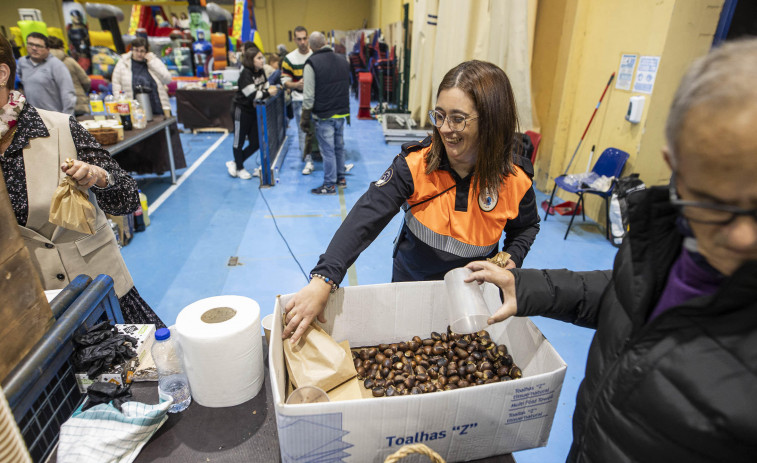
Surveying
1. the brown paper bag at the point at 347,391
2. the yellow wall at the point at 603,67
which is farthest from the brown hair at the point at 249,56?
the brown paper bag at the point at 347,391

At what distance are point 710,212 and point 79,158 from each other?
2.00m

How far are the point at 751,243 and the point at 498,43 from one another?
16.5ft

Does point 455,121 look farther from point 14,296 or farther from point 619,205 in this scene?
point 619,205

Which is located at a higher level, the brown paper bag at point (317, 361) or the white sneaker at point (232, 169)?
the brown paper bag at point (317, 361)

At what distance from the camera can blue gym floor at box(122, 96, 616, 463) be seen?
3047mm

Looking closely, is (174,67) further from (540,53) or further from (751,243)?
(751,243)

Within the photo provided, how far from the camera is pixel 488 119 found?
4.50 feet

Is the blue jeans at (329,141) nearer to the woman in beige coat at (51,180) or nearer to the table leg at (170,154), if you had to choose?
the table leg at (170,154)

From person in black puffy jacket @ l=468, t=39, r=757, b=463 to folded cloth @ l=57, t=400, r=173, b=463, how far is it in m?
1.01

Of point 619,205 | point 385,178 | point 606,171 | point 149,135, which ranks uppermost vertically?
point 385,178

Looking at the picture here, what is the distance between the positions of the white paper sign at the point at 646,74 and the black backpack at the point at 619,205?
86cm

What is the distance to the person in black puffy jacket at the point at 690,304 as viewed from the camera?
50cm

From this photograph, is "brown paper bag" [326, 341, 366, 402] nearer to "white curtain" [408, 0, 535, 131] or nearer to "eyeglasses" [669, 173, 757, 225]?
"eyeglasses" [669, 173, 757, 225]

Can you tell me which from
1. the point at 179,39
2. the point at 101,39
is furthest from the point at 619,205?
the point at 101,39
